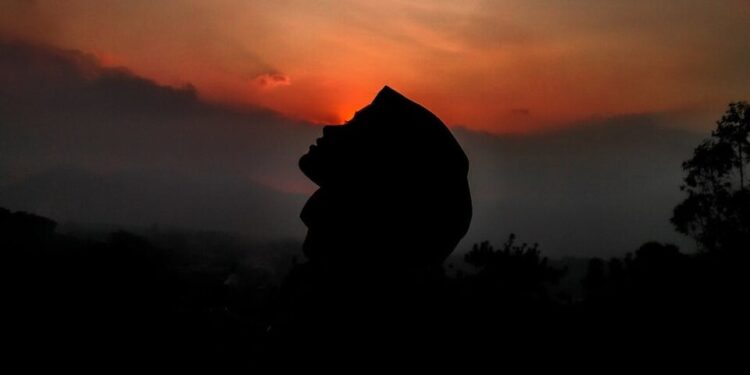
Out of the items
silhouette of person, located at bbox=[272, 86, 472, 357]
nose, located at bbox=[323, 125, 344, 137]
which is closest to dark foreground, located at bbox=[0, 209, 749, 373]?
silhouette of person, located at bbox=[272, 86, 472, 357]

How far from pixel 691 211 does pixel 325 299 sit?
4032 centimetres

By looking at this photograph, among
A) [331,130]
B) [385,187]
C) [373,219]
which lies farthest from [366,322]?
[331,130]

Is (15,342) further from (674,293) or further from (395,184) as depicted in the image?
(674,293)

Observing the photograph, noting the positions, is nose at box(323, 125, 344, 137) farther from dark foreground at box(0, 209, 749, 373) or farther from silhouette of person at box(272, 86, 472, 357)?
dark foreground at box(0, 209, 749, 373)

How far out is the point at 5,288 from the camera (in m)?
7.87

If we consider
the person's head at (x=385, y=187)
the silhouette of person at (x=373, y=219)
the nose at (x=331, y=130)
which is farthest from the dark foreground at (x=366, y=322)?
the nose at (x=331, y=130)

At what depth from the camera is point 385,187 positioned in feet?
13.4

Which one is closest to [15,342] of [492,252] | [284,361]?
[284,361]

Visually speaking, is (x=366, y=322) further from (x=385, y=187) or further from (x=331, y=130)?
(x=331, y=130)

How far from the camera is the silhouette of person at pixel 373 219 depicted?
4.00 meters

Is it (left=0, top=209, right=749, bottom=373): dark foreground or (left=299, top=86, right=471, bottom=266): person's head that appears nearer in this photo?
(left=0, top=209, right=749, bottom=373): dark foreground

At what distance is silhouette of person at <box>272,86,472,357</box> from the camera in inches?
157

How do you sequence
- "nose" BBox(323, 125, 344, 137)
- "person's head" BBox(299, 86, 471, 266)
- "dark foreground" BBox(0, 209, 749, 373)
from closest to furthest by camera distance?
"dark foreground" BBox(0, 209, 749, 373) → "person's head" BBox(299, 86, 471, 266) → "nose" BBox(323, 125, 344, 137)

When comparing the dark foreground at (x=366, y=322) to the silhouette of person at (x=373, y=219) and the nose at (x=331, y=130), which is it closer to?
the silhouette of person at (x=373, y=219)
